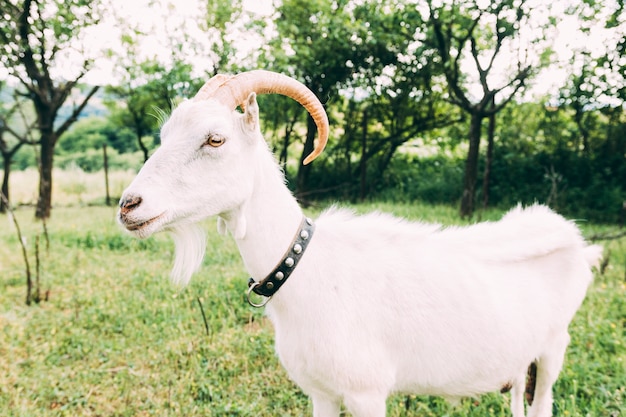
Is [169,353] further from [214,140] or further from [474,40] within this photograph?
[474,40]

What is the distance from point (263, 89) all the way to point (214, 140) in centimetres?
35

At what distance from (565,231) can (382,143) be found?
1211cm

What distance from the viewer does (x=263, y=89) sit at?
6.19 ft

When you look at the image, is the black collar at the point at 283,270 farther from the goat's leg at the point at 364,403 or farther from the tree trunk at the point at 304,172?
the tree trunk at the point at 304,172

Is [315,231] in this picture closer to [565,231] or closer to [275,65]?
[565,231]

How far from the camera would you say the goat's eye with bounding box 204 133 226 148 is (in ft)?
5.59

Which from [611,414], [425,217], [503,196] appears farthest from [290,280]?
[503,196]

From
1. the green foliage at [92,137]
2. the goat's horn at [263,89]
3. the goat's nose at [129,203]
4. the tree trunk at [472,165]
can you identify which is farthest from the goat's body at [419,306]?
the green foliage at [92,137]

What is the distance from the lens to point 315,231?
204 cm

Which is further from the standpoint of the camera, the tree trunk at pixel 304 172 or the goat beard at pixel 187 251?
the tree trunk at pixel 304 172

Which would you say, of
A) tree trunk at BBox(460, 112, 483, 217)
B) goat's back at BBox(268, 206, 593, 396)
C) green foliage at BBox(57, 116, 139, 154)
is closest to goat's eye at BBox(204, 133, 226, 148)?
goat's back at BBox(268, 206, 593, 396)

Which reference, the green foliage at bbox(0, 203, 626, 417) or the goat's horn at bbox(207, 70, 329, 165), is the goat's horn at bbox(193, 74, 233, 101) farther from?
the green foliage at bbox(0, 203, 626, 417)

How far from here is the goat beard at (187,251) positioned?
1990 millimetres

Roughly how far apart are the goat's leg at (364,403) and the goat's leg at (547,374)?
1.08 m
